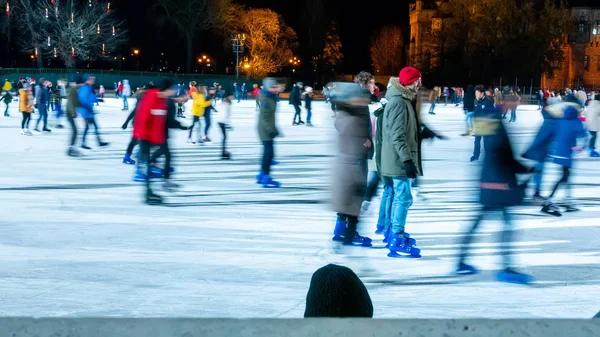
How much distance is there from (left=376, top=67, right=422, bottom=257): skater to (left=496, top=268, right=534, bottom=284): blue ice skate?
0.83m

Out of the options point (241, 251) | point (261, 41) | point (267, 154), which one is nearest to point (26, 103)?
point (267, 154)

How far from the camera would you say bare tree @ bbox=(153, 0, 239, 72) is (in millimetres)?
57312

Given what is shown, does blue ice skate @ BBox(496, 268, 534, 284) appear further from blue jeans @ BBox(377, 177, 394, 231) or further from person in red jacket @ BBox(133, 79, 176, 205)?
person in red jacket @ BBox(133, 79, 176, 205)

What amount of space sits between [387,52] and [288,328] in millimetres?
83522

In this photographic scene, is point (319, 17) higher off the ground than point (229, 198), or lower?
higher

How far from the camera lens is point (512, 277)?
499 cm

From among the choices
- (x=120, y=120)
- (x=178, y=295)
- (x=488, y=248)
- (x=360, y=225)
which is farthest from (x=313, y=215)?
(x=120, y=120)

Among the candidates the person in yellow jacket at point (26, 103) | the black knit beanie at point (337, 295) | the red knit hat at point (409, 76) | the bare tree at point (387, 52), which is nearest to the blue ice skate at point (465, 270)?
the red knit hat at point (409, 76)

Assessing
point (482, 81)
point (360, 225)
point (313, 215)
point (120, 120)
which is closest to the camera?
point (360, 225)

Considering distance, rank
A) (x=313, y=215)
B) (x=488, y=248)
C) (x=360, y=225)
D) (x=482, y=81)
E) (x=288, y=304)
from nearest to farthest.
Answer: (x=288, y=304) → (x=488, y=248) → (x=360, y=225) → (x=313, y=215) → (x=482, y=81)

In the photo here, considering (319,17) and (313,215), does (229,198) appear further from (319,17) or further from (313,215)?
(319,17)

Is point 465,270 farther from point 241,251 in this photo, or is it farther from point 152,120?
point 152,120

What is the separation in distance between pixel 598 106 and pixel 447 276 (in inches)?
386

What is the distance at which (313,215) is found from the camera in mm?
7398
